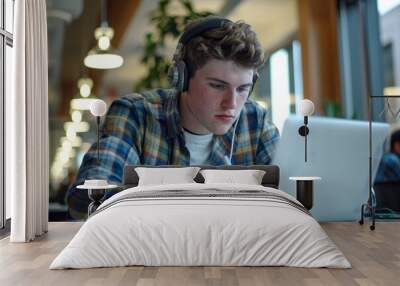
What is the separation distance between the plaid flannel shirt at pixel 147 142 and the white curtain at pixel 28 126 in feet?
2.60

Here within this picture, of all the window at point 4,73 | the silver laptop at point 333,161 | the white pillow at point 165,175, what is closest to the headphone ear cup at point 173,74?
the white pillow at point 165,175

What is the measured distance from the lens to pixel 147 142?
6.27 metres

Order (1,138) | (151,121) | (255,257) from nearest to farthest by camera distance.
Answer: (255,257) → (1,138) → (151,121)

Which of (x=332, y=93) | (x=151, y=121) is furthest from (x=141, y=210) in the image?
(x=332, y=93)

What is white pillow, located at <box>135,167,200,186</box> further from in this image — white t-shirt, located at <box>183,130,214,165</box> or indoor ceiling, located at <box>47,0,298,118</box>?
indoor ceiling, located at <box>47,0,298,118</box>

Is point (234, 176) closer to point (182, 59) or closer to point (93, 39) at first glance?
point (182, 59)

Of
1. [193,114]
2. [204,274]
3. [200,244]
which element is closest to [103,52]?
[193,114]

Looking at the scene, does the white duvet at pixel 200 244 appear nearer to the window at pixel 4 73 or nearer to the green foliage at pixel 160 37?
the window at pixel 4 73

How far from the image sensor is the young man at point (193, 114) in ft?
20.5

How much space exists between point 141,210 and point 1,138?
7.86ft

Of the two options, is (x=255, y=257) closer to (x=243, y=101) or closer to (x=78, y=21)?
(x=243, y=101)

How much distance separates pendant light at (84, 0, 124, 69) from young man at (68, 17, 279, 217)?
431mm

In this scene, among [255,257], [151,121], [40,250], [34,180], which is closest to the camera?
[255,257]

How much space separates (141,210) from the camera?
402 centimetres
